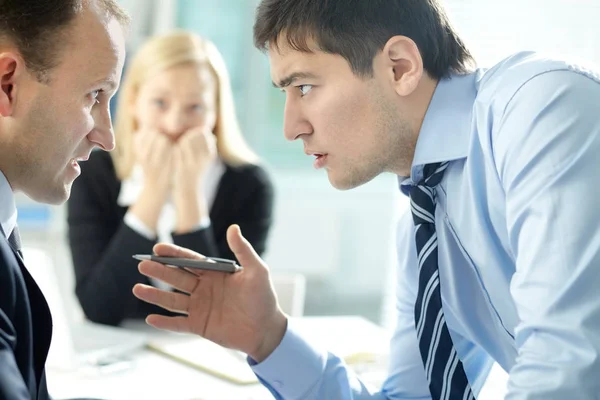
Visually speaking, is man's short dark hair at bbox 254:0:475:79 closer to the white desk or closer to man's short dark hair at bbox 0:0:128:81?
man's short dark hair at bbox 0:0:128:81

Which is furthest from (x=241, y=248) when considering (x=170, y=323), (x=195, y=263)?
(x=170, y=323)

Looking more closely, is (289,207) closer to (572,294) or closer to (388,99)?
(388,99)

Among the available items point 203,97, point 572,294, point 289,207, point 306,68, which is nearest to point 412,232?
point 306,68

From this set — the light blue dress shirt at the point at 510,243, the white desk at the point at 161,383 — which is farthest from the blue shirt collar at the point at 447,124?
the white desk at the point at 161,383

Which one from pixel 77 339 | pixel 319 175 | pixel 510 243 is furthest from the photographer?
pixel 319 175

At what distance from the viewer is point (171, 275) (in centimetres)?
137

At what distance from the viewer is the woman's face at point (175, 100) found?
2.35m

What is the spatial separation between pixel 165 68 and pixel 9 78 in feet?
3.92

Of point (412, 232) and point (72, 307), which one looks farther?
point (72, 307)

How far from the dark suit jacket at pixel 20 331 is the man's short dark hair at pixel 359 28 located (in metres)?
0.69

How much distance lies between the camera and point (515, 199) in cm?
108

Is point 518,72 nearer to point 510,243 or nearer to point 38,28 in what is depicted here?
point 510,243

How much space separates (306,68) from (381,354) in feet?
2.57

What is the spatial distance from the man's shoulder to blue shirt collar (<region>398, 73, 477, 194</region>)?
6cm
